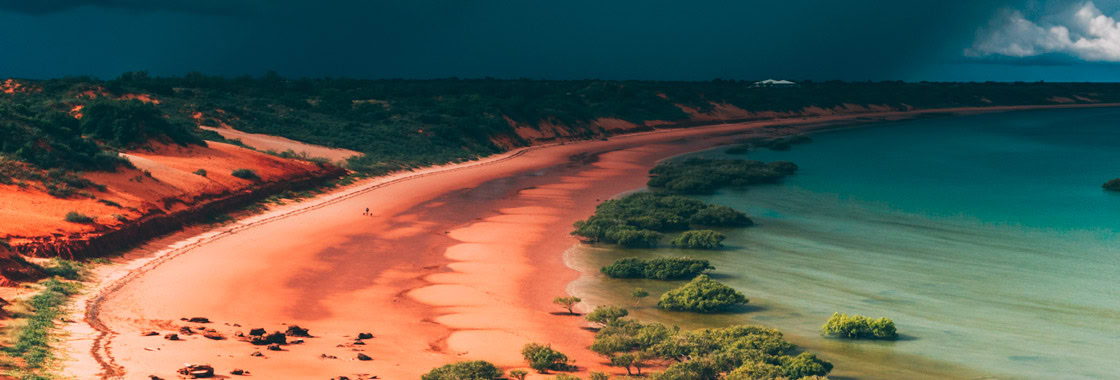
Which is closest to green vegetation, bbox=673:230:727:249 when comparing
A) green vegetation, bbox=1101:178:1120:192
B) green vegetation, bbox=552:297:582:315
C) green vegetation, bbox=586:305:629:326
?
green vegetation, bbox=552:297:582:315

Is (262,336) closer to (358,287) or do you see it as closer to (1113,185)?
(358,287)

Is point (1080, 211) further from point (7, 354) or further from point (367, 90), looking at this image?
point (367, 90)

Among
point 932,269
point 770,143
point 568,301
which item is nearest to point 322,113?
point 770,143

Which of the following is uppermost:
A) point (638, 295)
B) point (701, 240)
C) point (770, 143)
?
point (770, 143)

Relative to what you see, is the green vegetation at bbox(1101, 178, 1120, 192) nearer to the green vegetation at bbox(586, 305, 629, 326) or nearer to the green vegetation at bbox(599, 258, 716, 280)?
the green vegetation at bbox(599, 258, 716, 280)

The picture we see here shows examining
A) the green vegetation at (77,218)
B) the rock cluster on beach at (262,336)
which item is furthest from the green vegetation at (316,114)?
the rock cluster on beach at (262,336)

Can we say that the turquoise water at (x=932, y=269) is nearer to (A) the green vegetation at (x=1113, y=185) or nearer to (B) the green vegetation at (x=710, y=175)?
(A) the green vegetation at (x=1113, y=185)
